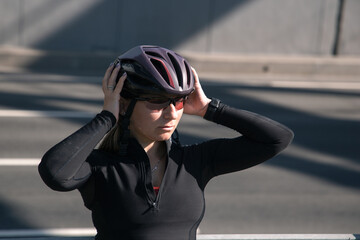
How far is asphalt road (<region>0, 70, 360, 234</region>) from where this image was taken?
658 centimetres

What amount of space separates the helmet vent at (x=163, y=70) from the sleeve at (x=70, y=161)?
0.35m

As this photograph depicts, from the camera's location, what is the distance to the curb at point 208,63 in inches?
620

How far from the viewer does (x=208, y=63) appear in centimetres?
1622

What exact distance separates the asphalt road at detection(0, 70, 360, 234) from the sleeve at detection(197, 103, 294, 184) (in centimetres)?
338

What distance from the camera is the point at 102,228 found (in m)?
2.64

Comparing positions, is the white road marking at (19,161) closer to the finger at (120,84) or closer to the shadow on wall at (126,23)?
the finger at (120,84)

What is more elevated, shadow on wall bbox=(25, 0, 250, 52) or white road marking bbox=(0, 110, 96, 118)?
shadow on wall bbox=(25, 0, 250, 52)

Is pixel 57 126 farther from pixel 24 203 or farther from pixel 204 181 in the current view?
pixel 204 181

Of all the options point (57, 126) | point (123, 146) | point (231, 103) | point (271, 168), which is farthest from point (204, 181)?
point (231, 103)

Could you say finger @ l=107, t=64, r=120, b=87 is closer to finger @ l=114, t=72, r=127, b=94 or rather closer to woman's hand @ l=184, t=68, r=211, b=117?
finger @ l=114, t=72, r=127, b=94

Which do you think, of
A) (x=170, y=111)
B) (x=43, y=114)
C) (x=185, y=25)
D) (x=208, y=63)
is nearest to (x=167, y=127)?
(x=170, y=111)

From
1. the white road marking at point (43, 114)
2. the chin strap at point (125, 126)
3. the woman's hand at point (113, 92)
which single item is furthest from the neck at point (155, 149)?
the white road marking at point (43, 114)

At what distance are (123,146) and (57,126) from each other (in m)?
7.45

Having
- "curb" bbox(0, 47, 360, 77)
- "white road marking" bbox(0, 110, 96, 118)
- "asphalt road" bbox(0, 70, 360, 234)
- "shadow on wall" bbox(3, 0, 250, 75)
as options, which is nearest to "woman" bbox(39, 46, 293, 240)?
"asphalt road" bbox(0, 70, 360, 234)
